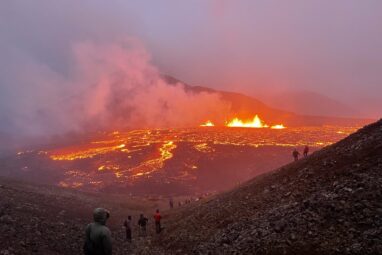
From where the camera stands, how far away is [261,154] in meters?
163

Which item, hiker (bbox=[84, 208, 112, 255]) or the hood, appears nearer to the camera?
hiker (bbox=[84, 208, 112, 255])

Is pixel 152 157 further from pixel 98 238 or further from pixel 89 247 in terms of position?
pixel 98 238

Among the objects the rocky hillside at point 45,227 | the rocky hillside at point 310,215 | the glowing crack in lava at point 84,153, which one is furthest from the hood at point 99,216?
the glowing crack in lava at point 84,153

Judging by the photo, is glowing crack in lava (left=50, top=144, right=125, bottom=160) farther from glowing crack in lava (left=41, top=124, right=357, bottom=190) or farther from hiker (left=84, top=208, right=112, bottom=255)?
hiker (left=84, top=208, right=112, bottom=255)

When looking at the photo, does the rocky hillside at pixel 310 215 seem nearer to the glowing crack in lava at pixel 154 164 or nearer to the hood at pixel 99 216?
the hood at pixel 99 216

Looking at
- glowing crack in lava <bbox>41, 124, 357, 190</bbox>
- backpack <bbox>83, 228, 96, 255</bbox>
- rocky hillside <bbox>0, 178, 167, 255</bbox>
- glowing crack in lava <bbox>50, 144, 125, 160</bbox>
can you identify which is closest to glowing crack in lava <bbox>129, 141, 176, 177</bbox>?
glowing crack in lava <bbox>41, 124, 357, 190</bbox>

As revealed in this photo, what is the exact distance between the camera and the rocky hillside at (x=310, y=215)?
21203mm

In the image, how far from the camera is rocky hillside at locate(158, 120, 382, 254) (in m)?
21.2

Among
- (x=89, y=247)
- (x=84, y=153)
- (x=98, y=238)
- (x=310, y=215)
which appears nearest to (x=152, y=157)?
(x=84, y=153)

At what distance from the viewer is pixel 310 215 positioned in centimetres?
2402

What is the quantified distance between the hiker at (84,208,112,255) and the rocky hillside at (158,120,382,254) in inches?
457

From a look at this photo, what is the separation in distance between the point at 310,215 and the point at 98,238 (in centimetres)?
1472

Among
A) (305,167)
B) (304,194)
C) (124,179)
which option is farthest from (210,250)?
(124,179)

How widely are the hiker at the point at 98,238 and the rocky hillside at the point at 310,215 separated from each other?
11.6 meters
